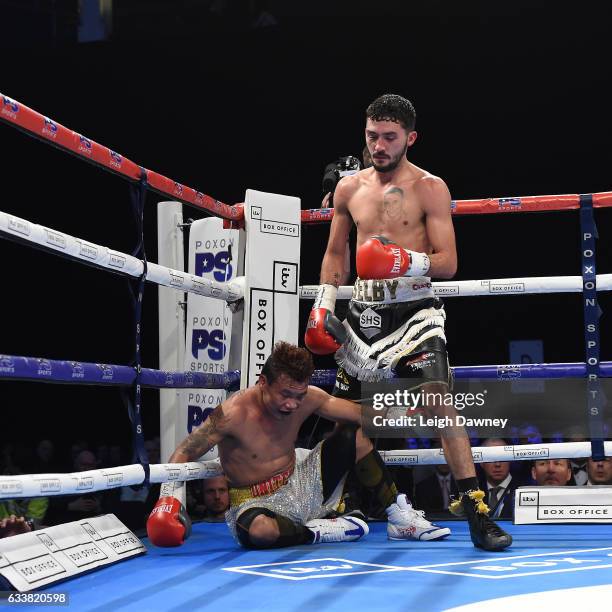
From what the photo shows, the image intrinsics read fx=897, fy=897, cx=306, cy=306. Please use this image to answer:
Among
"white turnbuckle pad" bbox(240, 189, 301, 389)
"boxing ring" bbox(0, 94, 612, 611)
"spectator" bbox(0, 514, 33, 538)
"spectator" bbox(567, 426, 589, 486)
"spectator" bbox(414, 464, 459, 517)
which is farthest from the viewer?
"spectator" bbox(567, 426, 589, 486)

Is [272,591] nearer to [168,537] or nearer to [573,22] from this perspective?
[168,537]

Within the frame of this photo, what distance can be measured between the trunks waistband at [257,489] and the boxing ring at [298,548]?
0.12 metres

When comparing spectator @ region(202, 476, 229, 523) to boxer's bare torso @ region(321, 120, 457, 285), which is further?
spectator @ region(202, 476, 229, 523)

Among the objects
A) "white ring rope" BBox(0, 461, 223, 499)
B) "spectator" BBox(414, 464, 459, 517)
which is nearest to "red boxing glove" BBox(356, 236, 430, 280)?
"white ring rope" BBox(0, 461, 223, 499)

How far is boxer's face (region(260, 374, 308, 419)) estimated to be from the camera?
8.22 feet

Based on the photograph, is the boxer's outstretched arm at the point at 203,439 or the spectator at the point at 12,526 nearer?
the spectator at the point at 12,526

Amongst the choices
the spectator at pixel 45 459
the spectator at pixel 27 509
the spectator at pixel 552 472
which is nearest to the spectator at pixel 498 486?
the spectator at pixel 552 472

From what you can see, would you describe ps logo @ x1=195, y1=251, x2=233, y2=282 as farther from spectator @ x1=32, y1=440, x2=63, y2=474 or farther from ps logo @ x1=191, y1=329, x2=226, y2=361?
spectator @ x1=32, y1=440, x2=63, y2=474

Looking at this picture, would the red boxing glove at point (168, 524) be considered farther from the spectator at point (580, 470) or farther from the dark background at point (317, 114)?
the dark background at point (317, 114)

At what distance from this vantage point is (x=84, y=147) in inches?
84.8

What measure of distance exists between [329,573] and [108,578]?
1.62 feet

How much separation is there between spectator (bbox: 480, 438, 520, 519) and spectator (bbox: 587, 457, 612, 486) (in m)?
0.36

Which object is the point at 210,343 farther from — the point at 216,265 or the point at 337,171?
the point at 337,171

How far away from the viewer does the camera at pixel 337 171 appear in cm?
338
